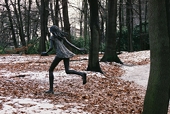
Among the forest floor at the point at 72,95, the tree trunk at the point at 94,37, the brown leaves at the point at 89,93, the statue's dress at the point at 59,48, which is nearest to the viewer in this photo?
the forest floor at the point at 72,95

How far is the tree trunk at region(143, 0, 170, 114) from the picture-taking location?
5449 mm

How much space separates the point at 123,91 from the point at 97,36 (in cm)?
416

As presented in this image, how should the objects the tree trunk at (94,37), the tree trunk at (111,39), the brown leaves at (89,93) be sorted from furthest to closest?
the tree trunk at (111,39), the tree trunk at (94,37), the brown leaves at (89,93)

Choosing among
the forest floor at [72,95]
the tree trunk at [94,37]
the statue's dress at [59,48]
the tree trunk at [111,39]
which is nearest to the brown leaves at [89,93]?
the forest floor at [72,95]

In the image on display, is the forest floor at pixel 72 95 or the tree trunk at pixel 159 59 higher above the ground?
the tree trunk at pixel 159 59

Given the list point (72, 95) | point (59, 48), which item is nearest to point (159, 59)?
point (59, 48)

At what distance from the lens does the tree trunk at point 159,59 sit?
5.45 metres

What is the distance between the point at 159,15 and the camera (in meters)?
5.45

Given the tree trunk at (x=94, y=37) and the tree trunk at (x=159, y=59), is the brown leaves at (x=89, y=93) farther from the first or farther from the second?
the tree trunk at (x=159, y=59)

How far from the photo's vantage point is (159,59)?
18.0 feet

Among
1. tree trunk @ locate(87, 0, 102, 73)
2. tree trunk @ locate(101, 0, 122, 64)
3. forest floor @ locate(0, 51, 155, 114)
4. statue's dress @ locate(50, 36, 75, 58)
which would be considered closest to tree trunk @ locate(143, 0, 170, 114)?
forest floor @ locate(0, 51, 155, 114)

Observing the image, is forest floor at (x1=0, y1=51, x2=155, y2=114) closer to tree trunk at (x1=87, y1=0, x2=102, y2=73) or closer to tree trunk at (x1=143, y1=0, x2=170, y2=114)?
tree trunk at (x1=87, y1=0, x2=102, y2=73)

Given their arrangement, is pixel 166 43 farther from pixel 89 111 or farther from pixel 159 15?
pixel 89 111

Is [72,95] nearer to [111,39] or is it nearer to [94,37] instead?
[94,37]
